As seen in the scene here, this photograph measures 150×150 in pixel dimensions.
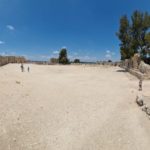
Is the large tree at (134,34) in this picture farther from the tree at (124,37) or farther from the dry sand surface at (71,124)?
the dry sand surface at (71,124)

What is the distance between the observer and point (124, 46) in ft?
120

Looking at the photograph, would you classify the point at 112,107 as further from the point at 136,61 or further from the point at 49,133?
the point at 136,61

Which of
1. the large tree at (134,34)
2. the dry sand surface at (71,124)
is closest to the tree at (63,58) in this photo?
the large tree at (134,34)

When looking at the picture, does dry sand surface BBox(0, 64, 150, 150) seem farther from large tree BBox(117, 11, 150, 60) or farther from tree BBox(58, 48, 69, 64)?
tree BBox(58, 48, 69, 64)

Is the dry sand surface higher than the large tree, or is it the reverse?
the large tree

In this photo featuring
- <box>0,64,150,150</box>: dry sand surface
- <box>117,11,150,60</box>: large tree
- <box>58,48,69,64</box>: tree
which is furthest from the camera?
<box>58,48,69,64</box>: tree

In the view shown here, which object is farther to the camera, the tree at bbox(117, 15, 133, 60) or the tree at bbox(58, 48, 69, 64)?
the tree at bbox(58, 48, 69, 64)

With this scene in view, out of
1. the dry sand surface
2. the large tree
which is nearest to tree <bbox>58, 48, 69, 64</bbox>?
the large tree

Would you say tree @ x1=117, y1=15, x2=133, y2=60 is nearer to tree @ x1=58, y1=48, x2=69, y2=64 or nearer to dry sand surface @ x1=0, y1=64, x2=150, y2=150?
dry sand surface @ x1=0, y1=64, x2=150, y2=150

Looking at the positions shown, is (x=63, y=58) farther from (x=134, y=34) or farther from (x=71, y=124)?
(x=71, y=124)

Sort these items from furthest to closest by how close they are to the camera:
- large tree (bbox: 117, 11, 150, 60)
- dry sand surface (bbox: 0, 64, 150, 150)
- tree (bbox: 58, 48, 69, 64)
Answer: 1. tree (bbox: 58, 48, 69, 64)
2. large tree (bbox: 117, 11, 150, 60)
3. dry sand surface (bbox: 0, 64, 150, 150)

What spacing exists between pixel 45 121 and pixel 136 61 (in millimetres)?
24385

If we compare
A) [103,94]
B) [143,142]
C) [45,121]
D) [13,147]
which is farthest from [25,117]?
[103,94]

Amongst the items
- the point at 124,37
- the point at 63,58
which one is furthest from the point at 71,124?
the point at 63,58
